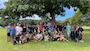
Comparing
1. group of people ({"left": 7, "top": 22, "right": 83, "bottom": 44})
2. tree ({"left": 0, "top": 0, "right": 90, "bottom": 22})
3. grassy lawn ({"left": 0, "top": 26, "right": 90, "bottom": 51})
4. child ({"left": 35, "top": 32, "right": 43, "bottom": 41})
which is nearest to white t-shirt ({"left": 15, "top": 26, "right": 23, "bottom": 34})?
group of people ({"left": 7, "top": 22, "right": 83, "bottom": 44})

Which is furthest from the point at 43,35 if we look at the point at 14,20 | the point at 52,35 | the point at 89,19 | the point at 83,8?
the point at 89,19

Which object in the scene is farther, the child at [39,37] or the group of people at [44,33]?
the child at [39,37]

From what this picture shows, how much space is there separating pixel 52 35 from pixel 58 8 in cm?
668

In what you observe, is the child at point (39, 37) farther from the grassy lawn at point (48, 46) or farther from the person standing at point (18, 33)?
the person standing at point (18, 33)

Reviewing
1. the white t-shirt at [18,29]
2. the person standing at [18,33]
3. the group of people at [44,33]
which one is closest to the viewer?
the person standing at [18,33]

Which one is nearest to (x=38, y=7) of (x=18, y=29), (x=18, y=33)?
(x=18, y=29)

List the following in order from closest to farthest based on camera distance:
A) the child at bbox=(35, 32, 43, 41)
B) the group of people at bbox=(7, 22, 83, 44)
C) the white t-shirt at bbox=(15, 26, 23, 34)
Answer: the white t-shirt at bbox=(15, 26, 23, 34) < the group of people at bbox=(7, 22, 83, 44) < the child at bbox=(35, 32, 43, 41)

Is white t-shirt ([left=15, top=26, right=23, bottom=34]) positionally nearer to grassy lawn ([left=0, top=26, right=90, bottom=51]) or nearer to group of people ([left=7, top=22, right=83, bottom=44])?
group of people ([left=7, top=22, right=83, bottom=44])

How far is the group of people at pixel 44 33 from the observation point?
749 inches

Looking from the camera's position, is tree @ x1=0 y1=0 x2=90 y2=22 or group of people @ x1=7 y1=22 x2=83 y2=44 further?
tree @ x1=0 y1=0 x2=90 y2=22

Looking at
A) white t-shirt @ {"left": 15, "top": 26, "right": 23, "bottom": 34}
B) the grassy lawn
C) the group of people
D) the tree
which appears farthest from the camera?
the tree

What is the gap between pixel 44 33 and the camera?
2011 centimetres

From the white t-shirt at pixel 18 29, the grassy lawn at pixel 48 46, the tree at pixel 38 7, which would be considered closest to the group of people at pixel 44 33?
the white t-shirt at pixel 18 29

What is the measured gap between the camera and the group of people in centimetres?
1902
